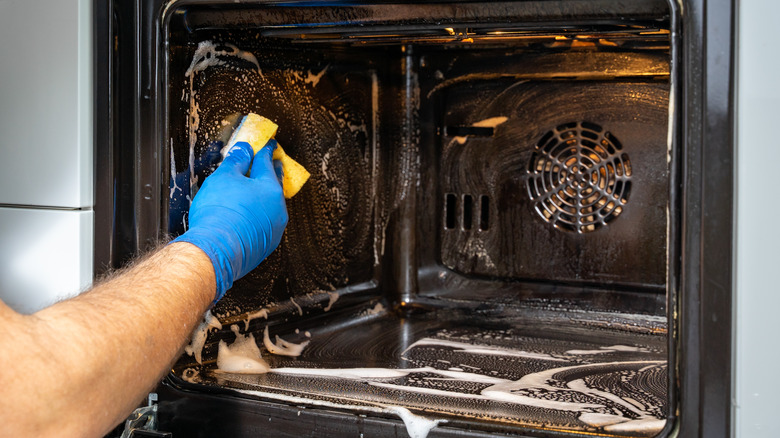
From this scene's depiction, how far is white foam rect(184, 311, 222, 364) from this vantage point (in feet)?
3.50

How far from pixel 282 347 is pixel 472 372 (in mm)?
358

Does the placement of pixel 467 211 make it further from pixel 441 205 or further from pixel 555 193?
pixel 555 193

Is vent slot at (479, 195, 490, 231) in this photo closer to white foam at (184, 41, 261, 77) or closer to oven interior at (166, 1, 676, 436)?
oven interior at (166, 1, 676, 436)

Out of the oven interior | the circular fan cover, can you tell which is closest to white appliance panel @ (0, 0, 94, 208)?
the oven interior

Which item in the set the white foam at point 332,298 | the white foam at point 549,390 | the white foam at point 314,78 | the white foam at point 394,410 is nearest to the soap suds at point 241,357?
the white foam at point 394,410

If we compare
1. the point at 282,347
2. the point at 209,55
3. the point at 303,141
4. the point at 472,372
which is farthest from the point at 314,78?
the point at 472,372

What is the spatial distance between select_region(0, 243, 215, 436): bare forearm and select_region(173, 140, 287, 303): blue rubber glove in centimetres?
7

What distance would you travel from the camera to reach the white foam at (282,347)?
1214 millimetres

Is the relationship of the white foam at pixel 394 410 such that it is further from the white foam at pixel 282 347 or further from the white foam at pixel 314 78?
the white foam at pixel 314 78

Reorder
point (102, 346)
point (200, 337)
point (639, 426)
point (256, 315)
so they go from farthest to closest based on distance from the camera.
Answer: point (256, 315) < point (200, 337) < point (639, 426) < point (102, 346)

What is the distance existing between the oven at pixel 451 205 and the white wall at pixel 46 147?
0.03 meters

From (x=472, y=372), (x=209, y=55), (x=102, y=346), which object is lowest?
(x=472, y=372)

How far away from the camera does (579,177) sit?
138cm

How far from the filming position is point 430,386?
1007 millimetres
